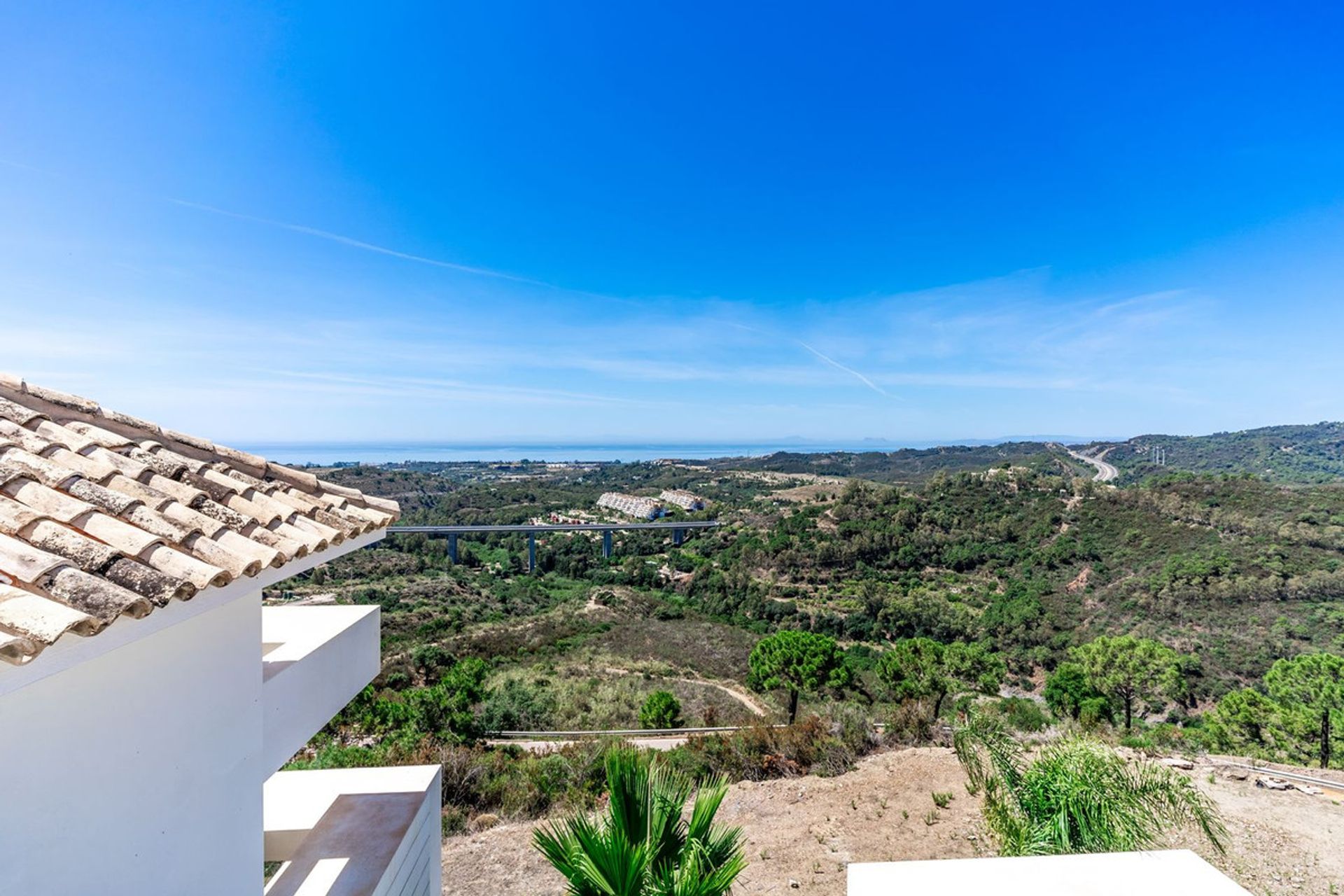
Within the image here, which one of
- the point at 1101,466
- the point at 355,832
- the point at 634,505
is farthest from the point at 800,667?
the point at 1101,466

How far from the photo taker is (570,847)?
110 inches

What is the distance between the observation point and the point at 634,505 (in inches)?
2197

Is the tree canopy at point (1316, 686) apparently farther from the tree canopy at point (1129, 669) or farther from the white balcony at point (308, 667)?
the white balcony at point (308, 667)

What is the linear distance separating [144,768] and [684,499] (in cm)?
5755

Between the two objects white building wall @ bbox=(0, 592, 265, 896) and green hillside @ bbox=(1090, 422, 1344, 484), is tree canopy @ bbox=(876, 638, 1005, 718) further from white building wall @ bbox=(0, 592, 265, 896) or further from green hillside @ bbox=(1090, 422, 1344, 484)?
green hillside @ bbox=(1090, 422, 1344, 484)

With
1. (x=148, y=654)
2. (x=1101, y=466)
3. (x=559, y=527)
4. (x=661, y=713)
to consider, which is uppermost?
A: (x=148, y=654)

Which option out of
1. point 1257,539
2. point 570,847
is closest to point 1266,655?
point 1257,539

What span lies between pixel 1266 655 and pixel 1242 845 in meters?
19.1

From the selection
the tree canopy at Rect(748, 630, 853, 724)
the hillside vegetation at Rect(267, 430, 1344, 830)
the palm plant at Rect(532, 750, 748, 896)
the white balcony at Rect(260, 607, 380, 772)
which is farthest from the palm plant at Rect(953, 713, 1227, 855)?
the tree canopy at Rect(748, 630, 853, 724)

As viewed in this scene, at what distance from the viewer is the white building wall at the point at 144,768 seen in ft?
4.88

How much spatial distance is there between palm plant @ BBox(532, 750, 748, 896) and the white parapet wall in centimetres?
65

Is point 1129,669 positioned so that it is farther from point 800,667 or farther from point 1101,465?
point 1101,465

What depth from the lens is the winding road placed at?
4850 centimetres

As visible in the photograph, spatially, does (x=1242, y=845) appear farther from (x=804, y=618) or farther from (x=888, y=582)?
(x=888, y=582)
